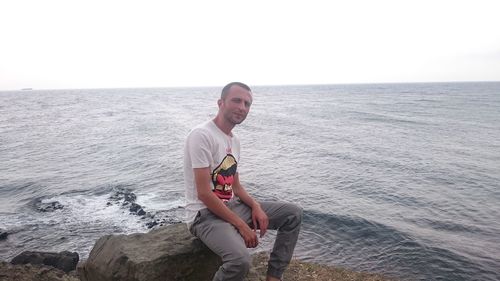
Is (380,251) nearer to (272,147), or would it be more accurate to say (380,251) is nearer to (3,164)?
(272,147)

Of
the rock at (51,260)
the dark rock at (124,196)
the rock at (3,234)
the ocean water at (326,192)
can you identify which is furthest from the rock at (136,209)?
the rock at (51,260)

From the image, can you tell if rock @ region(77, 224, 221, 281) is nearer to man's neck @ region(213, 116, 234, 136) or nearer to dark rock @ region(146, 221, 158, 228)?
man's neck @ region(213, 116, 234, 136)

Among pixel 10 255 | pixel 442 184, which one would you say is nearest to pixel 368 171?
pixel 442 184

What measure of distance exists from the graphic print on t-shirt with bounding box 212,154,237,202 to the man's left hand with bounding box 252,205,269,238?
1.59 ft

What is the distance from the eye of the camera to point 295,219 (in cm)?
598

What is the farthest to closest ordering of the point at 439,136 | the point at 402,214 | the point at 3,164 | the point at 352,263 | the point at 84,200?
1. the point at 439,136
2. the point at 3,164
3. the point at 84,200
4. the point at 402,214
5. the point at 352,263

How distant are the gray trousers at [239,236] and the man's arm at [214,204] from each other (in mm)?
90

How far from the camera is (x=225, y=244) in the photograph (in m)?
5.09

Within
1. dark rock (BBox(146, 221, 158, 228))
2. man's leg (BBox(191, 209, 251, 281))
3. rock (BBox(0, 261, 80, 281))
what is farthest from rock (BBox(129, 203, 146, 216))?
man's leg (BBox(191, 209, 251, 281))

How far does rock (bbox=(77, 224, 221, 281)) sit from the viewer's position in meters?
6.35

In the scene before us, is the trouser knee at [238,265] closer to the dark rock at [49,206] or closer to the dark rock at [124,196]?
the dark rock at [124,196]

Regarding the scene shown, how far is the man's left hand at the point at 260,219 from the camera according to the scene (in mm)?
5777

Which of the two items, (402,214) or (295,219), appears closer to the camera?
(295,219)

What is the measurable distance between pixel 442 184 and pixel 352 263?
43.9 feet
